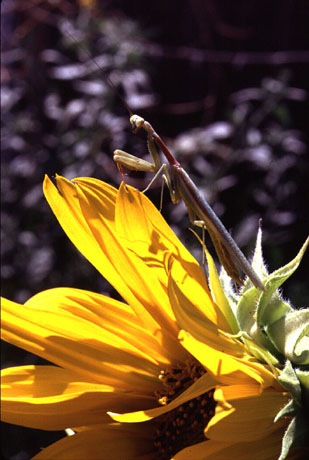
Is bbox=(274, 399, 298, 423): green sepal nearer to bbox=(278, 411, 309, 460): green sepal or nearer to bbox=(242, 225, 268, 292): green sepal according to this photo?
bbox=(278, 411, 309, 460): green sepal

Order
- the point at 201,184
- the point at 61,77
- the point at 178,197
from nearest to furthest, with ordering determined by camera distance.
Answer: the point at 178,197
the point at 201,184
the point at 61,77

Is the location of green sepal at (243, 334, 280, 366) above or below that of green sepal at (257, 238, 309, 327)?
below

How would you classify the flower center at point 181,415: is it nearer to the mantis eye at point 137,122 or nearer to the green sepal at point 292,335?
the green sepal at point 292,335

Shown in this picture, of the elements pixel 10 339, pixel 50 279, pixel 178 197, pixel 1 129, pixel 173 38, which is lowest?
pixel 10 339

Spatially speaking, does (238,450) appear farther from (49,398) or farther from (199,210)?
(199,210)

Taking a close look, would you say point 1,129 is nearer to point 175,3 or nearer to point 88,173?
point 88,173

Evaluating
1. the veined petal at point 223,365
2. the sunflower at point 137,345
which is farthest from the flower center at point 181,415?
the veined petal at point 223,365

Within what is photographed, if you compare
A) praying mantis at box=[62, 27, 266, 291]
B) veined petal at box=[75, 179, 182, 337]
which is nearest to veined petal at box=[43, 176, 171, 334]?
veined petal at box=[75, 179, 182, 337]

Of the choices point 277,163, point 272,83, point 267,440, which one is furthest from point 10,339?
point 272,83
